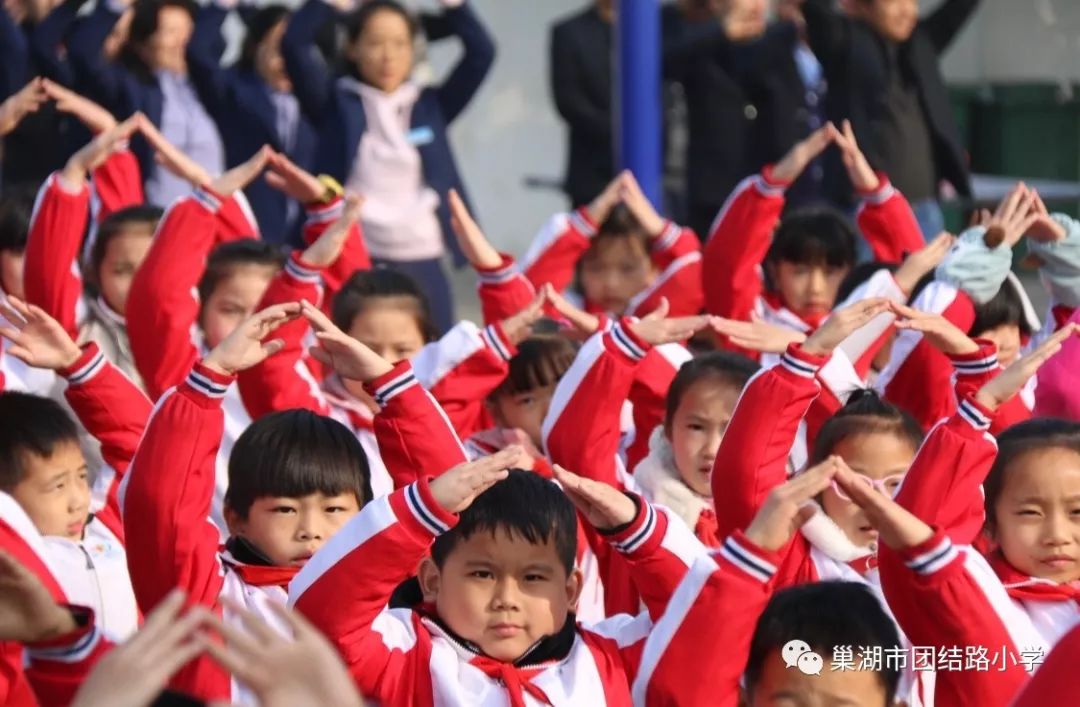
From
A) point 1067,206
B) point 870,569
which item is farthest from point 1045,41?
point 870,569

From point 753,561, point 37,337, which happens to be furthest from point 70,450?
point 753,561

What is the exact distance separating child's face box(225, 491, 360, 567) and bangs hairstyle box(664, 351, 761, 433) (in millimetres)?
859

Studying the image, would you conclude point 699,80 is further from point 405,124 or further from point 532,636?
point 532,636

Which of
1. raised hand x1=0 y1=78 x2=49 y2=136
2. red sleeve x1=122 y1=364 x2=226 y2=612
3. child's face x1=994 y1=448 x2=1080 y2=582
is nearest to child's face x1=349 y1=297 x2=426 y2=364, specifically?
raised hand x1=0 y1=78 x2=49 y2=136

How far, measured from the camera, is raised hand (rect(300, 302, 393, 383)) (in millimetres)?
3174

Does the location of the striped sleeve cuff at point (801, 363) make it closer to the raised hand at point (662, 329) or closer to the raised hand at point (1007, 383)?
the raised hand at point (1007, 383)

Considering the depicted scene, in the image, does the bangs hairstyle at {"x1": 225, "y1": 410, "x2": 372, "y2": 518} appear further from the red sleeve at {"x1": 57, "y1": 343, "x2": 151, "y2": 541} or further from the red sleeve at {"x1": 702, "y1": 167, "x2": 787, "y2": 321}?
the red sleeve at {"x1": 702, "y1": 167, "x2": 787, "y2": 321}

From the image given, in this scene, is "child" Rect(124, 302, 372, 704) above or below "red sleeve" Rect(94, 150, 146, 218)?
above

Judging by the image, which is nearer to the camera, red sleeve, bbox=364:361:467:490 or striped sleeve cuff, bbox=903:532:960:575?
striped sleeve cuff, bbox=903:532:960:575

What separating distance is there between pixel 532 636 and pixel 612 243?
111 inches

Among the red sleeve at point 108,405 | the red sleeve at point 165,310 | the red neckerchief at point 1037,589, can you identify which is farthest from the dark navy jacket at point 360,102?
the red neckerchief at point 1037,589

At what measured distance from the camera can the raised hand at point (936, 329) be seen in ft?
11.3

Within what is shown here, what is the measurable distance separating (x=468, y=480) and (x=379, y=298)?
1727mm

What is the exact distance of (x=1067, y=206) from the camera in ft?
30.0
